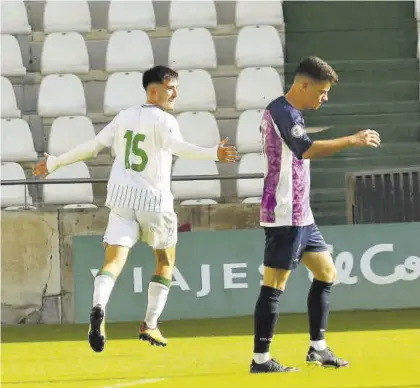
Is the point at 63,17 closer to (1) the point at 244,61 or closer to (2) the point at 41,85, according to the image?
(2) the point at 41,85

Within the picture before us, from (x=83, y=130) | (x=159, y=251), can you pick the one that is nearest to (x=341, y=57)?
(x=83, y=130)

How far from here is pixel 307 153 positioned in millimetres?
5668

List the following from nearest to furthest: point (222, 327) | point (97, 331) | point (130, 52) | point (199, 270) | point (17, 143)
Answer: point (97, 331)
point (222, 327)
point (199, 270)
point (17, 143)
point (130, 52)

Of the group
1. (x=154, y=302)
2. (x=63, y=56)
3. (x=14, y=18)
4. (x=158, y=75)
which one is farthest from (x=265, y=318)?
(x=14, y=18)

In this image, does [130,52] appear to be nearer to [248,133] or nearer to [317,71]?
[248,133]

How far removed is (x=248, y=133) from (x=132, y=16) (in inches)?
86.0

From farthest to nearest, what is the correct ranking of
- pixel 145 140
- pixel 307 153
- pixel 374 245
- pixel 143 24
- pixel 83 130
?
pixel 143 24
pixel 83 130
pixel 374 245
pixel 145 140
pixel 307 153

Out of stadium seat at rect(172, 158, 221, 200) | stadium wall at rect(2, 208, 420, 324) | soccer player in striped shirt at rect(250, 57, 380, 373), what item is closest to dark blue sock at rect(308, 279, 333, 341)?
soccer player in striped shirt at rect(250, 57, 380, 373)

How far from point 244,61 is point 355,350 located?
6.27 m

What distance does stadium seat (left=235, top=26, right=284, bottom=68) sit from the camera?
12.9 meters

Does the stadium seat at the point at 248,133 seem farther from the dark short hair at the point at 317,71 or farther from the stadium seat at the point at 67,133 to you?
the dark short hair at the point at 317,71

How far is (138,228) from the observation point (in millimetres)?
7270

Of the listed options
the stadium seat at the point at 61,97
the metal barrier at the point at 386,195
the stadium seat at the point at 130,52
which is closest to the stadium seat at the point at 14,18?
the stadium seat at the point at 61,97

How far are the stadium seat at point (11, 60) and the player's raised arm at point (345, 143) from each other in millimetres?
7928
